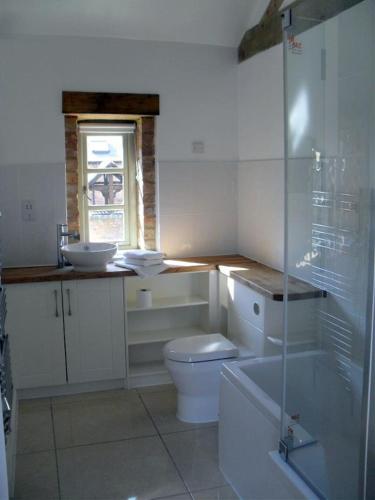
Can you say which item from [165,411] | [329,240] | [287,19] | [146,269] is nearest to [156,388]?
[165,411]

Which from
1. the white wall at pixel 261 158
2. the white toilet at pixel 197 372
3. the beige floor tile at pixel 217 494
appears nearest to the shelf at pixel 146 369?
the white toilet at pixel 197 372

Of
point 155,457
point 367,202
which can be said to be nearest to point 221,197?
point 155,457

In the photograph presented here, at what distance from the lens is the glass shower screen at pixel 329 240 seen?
1866 millimetres

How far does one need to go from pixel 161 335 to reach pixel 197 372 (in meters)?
0.92

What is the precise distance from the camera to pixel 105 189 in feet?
15.0

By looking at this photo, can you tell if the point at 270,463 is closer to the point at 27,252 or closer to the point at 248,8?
the point at 27,252

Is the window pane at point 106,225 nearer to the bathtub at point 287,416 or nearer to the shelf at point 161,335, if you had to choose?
the shelf at point 161,335

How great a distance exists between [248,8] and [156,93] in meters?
0.92

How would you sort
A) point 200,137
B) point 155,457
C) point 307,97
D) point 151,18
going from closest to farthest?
point 307,97
point 155,457
point 151,18
point 200,137

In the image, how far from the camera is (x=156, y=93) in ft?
14.2

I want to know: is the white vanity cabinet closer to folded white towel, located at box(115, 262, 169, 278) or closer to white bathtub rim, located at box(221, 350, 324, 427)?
folded white towel, located at box(115, 262, 169, 278)

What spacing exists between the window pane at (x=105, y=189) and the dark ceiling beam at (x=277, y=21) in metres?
1.38

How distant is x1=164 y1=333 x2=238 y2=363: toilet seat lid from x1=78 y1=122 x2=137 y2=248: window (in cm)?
132

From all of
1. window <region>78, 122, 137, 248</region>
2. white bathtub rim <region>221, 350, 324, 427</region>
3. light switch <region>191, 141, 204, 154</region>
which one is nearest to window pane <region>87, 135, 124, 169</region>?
window <region>78, 122, 137, 248</region>
